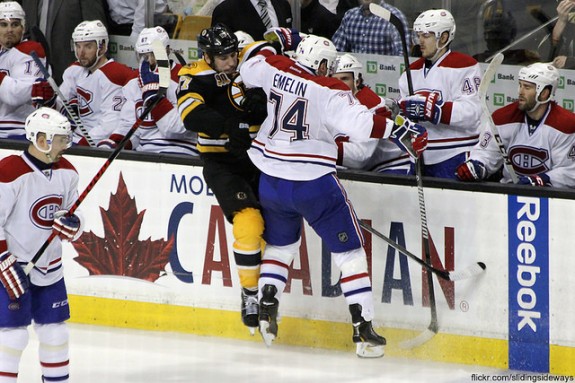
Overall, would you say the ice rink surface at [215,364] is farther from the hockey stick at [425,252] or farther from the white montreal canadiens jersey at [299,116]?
the white montreal canadiens jersey at [299,116]

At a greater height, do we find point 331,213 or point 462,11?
point 462,11

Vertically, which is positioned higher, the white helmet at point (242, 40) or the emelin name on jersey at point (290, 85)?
the white helmet at point (242, 40)

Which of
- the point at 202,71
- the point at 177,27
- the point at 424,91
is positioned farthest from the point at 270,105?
the point at 177,27

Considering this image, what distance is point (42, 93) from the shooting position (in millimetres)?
7336

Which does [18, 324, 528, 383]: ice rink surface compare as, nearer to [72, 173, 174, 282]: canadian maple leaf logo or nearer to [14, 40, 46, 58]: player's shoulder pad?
[72, 173, 174, 282]: canadian maple leaf logo

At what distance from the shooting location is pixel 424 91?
634 centimetres

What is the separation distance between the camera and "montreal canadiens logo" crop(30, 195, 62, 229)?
17.2ft

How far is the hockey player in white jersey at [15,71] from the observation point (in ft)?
24.3

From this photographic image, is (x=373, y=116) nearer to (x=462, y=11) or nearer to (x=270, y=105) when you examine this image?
(x=270, y=105)

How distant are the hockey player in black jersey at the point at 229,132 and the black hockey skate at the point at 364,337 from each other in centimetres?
49

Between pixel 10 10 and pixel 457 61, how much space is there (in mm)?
2599

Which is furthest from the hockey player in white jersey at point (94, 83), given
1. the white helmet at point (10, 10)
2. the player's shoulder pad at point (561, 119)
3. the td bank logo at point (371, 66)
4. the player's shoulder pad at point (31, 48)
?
the player's shoulder pad at point (561, 119)

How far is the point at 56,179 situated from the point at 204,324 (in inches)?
61.3

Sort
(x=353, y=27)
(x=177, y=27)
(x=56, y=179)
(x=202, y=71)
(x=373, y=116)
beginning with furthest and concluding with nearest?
(x=177, y=27) < (x=353, y=27) < (x=202, y=71) < (x=373, y=116) < (x=56, y=179)
